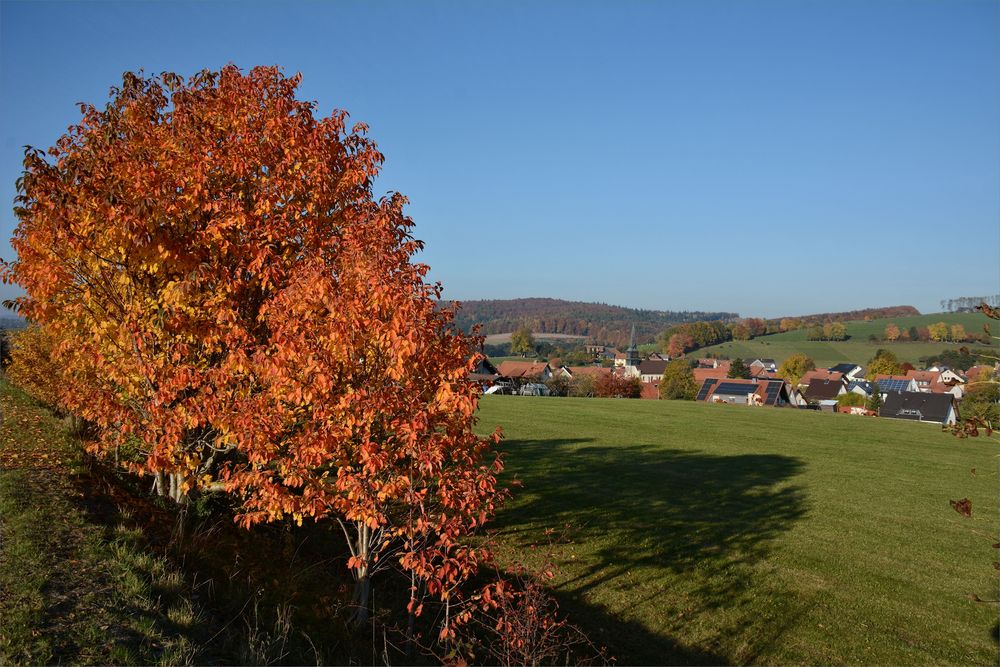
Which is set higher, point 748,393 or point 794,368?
point 794,368

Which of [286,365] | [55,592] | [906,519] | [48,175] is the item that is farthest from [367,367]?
[906,519]

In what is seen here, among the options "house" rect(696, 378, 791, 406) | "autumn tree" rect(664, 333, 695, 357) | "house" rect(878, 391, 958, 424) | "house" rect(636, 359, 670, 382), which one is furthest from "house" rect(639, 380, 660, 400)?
"autumn tree" rect(664, 333, 695, 357)

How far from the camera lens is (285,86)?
11.4m

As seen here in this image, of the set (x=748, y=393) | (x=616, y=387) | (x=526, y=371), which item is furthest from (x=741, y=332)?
(x=616, y=387)

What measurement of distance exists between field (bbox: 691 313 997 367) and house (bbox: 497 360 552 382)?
181 feet

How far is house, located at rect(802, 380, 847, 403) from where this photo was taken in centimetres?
8981

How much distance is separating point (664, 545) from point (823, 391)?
85833mm

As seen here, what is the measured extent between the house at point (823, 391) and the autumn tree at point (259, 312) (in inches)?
3599

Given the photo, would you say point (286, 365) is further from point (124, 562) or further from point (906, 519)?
point (906, 519)

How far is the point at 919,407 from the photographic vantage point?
213 feet

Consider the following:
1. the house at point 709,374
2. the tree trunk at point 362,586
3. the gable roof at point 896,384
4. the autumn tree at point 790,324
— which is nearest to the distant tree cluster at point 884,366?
the gable roof at point 896,384

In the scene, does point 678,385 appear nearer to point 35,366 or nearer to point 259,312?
point 35,366

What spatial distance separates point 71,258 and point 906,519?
23.9 m

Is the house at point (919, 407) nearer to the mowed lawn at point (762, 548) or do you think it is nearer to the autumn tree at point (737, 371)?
the autumn tree at point (737, 371)
